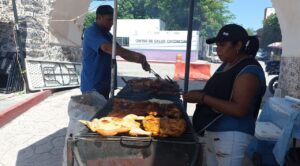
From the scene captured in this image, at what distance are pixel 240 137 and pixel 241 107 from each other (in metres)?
0.30

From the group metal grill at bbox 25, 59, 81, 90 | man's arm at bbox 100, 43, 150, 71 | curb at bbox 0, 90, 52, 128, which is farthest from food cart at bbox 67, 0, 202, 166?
metal grill at bbox 25, 59, 81, 90

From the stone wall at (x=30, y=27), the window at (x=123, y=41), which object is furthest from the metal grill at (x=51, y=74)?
the window at (x=123, y=41)

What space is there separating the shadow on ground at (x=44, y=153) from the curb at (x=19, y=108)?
1.16m

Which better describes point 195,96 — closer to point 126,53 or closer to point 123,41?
point 126,53

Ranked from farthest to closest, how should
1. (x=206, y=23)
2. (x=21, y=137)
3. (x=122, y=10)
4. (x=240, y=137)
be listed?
(x=206, y=23) → (x=122, y=10) → (x=21, y=137) → (x=240, y=137)

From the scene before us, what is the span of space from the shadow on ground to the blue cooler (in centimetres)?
266

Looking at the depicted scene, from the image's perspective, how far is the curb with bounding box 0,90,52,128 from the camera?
20.4 ft

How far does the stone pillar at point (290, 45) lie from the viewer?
8047mm

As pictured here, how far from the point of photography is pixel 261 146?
4.36 metres

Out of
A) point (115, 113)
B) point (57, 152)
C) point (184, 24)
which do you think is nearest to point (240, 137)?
point (115, 113)

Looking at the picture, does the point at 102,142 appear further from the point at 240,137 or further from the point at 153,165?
the point at 240,137

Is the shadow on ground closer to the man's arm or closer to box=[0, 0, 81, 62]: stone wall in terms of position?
the man's arm

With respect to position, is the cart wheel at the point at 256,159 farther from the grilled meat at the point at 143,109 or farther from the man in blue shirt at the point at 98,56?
the man in blue shirt at the point at 98,56

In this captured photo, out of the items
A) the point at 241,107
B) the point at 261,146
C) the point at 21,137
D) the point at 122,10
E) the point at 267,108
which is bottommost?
the point at 21,137
